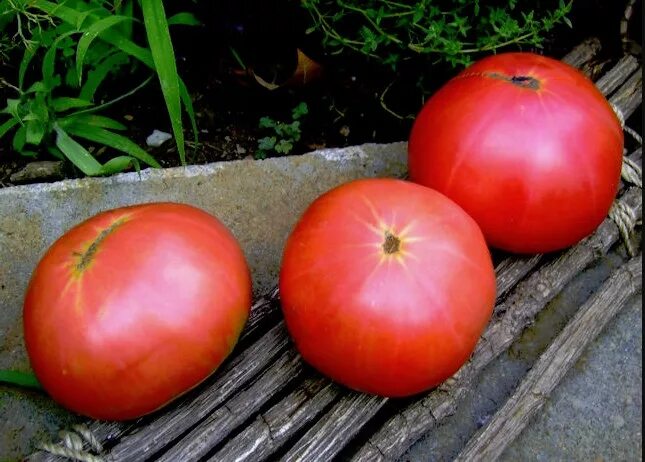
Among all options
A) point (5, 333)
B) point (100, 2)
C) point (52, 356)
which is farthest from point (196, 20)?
point (52, 356)

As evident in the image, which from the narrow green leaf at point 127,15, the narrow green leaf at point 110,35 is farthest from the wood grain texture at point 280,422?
the narrow green leaf at point 127,15

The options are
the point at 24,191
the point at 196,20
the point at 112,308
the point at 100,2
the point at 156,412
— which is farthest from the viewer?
the point at 196,20

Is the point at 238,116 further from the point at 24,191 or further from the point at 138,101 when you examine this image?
the point at 24,191

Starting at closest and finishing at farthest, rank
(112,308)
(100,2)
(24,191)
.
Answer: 1. (112,308)
2. (24,191)
3. (100,2)

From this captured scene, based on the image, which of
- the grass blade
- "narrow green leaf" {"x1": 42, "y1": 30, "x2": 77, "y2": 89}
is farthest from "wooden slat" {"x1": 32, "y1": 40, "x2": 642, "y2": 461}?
"narrow green leaf" {"x1": 42, "y1": 30, "x2": 77, "y2": 89}

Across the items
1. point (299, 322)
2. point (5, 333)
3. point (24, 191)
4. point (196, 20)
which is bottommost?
point (5, 333)

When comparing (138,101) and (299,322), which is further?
(138,101)

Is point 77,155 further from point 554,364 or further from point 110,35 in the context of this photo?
point 554,364
